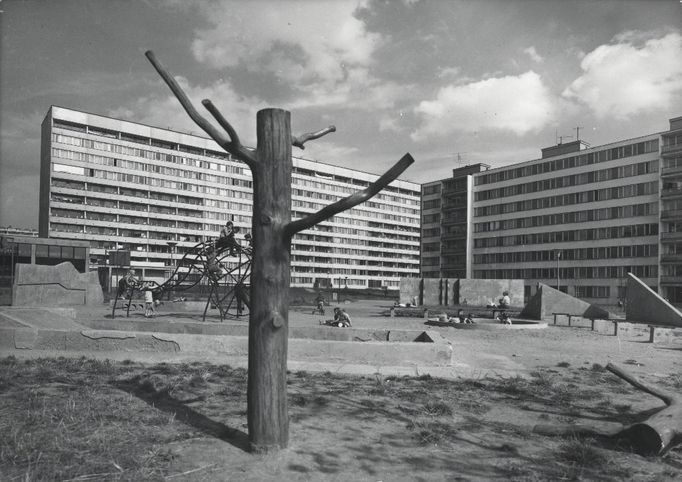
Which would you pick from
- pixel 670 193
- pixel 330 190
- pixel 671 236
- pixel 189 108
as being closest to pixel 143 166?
pixel 330 190

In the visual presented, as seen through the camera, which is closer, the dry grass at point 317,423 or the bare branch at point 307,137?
the dry grass at point 317,423

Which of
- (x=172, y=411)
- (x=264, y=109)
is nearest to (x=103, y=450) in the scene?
(x=172, y=411)

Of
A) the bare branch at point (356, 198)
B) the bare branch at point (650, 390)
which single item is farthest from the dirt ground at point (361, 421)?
the bare branch at point (356, 198)

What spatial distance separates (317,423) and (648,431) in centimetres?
302

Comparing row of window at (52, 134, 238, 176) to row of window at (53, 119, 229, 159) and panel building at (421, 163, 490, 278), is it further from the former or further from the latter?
panel building at (421, 163, 490, 278)

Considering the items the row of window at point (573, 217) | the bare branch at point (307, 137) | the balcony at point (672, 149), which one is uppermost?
the balcony at point (672, 149)

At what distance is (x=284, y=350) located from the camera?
436cm

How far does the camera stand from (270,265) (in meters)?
4.36

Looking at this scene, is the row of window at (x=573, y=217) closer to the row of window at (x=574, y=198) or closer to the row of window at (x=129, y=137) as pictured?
the row of window at (x=574, y=198)

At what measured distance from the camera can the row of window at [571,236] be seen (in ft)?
A: 205

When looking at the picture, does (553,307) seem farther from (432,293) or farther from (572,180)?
(572,180)

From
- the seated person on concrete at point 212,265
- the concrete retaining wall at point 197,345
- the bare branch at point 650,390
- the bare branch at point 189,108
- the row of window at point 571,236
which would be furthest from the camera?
the row of window at point 571,236

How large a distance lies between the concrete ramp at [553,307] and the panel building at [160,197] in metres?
47.9

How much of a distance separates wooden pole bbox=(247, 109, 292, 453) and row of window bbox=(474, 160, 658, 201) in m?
67.7
